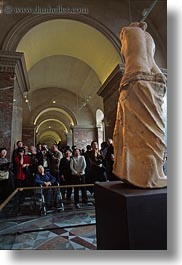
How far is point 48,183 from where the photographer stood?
4.20m

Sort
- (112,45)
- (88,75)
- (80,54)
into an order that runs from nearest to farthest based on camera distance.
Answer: (112,45) < (80,54) < (88,75)

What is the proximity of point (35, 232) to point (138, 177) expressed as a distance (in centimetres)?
201

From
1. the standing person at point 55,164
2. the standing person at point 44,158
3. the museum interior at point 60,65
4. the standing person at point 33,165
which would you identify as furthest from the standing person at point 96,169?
the standing person at point 33,165

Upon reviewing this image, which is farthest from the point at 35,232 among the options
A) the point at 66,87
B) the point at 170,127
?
the point at 66,87

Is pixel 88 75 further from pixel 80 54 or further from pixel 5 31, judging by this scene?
pixel 5 31

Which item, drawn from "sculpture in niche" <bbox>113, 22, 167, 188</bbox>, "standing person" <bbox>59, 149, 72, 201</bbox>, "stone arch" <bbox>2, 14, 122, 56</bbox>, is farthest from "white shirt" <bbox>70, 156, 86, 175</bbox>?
"stone arch" <bbox>2, 14, 122, 56</bbox>

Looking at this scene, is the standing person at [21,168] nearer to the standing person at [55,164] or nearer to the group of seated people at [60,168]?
the group of seated people at [60,168]

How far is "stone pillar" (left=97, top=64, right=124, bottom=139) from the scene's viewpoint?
6159 mm

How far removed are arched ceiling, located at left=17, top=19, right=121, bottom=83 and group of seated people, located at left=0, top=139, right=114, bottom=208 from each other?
3.04m

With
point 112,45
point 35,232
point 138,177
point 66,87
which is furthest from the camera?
point 66,87

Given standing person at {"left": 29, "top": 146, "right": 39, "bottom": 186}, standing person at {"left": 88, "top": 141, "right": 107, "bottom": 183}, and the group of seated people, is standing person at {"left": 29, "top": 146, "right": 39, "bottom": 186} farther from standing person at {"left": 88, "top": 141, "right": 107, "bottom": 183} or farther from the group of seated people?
standing person at {"left": 88, "top": 141, "right": 107, "bottom": 183}

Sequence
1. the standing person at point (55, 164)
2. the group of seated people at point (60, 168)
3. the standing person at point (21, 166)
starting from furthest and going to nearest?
the standing person at point (55, 164) → the standing person at point (21, 166) → the group of seated people at point (60, 168)

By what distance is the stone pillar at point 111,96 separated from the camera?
6.16 metres

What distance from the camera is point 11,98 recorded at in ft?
17.0
